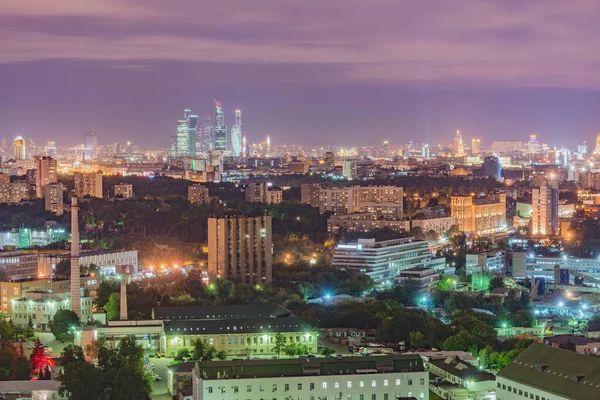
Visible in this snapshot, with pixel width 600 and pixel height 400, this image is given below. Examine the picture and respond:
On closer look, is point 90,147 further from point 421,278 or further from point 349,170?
point 421,278

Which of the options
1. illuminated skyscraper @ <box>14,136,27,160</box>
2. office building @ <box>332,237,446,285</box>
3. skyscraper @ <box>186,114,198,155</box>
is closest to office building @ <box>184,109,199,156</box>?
skyscraper @ <box>186,114,198,155</box>

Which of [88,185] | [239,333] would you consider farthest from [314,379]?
[88,185]

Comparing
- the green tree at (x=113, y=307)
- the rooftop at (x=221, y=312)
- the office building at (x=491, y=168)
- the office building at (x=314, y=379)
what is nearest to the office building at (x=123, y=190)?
the green tree at (x=113, y=307)

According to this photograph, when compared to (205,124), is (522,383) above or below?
below

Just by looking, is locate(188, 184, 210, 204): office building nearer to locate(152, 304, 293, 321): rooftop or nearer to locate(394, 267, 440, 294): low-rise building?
locate(394, 267, 440, 294): low-rise building

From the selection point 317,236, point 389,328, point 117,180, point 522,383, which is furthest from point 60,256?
point 117,180

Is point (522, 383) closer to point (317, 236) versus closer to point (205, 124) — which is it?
point (317, 236)
